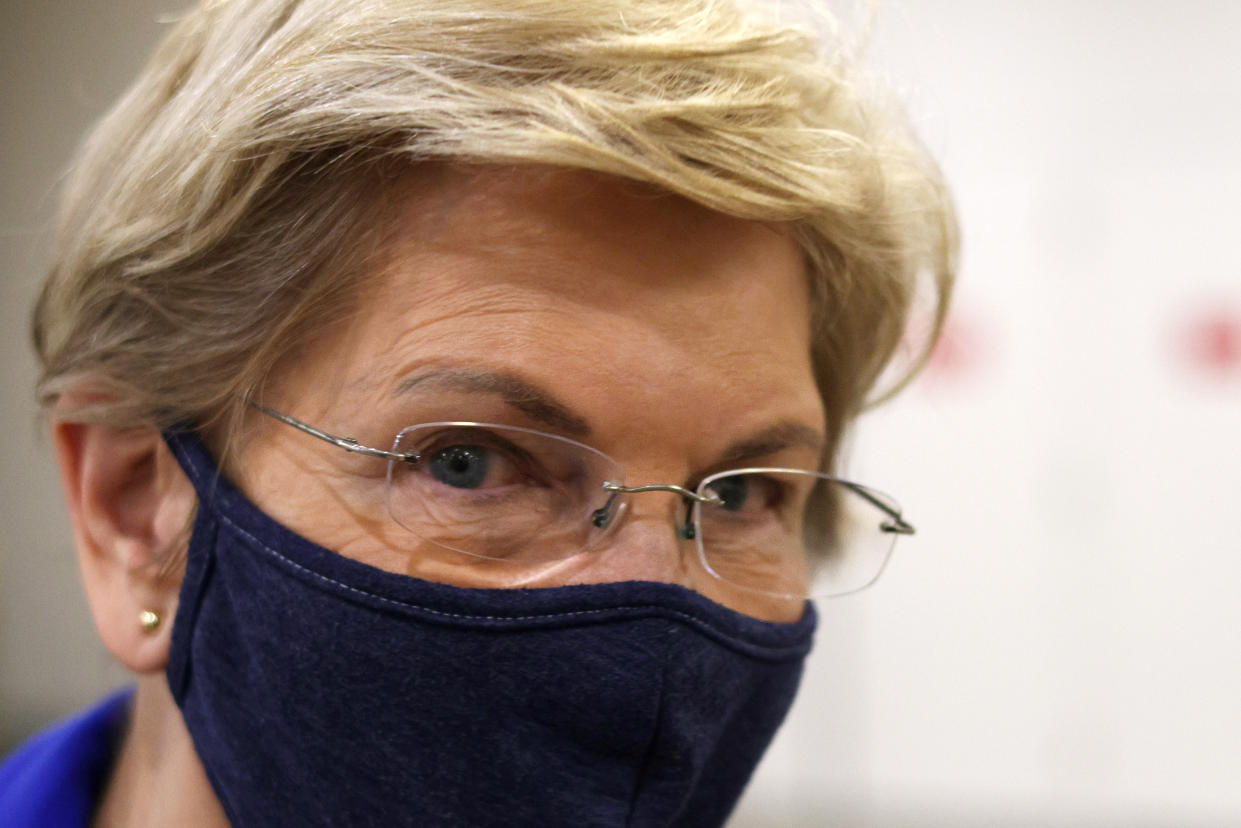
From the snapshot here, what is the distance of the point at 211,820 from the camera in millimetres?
912

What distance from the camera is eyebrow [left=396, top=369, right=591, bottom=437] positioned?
81 cm

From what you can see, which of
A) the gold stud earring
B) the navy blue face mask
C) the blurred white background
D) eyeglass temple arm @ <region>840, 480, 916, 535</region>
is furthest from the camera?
the blurred white background

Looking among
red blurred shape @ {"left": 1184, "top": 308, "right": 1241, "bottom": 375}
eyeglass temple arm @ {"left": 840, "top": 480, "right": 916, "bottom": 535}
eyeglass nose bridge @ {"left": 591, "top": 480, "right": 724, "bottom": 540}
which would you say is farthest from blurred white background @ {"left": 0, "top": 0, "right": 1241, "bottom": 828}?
eyeglass nose bridge @ {"left": 591, "top": 480, "right": 724, "bottom": 540}

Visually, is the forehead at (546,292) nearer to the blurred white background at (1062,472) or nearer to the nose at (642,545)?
the nose at (642,545)

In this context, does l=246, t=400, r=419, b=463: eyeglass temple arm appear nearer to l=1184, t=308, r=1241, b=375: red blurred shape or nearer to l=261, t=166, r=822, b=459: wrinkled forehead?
l=261, t=166, r=822, b=459: wrinkled forehead

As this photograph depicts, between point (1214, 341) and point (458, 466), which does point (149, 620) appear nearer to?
point (458, 466)

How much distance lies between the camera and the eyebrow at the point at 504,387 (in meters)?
0.81

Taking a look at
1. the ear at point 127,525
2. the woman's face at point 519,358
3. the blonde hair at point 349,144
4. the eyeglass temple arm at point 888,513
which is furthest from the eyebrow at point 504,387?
the eyeglass temple arm at point 888,513

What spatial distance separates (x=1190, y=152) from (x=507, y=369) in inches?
95.7

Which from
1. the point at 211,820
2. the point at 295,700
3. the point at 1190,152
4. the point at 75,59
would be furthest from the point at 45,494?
the point at 1190,152

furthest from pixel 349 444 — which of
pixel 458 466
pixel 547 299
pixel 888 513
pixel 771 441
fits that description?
pixel 888 513

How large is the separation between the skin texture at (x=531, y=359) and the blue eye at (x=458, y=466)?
1.5 inches

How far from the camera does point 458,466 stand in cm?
84

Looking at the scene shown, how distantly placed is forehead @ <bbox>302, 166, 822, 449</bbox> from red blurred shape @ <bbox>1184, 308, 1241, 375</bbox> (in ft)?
7.17
